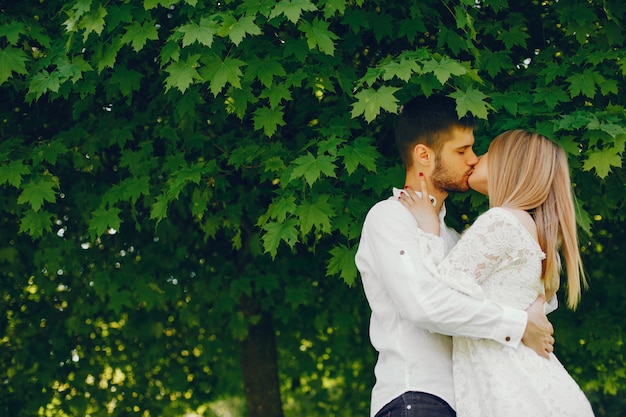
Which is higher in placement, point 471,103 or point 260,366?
point 471,103

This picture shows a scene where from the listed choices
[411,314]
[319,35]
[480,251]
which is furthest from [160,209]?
[480,251]

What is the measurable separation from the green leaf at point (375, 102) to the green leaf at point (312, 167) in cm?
35

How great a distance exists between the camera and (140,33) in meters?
4.53

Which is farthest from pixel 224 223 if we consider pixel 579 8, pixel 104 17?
pixel 579 8

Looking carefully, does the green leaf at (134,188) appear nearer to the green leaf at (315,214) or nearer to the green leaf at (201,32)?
the green leaf at (315,214)

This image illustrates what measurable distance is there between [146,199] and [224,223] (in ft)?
1.86

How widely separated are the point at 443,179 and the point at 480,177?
0.17 meters

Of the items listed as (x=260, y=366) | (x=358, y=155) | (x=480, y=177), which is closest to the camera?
(x=480, y=177)

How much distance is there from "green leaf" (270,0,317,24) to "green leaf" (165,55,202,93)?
53cm

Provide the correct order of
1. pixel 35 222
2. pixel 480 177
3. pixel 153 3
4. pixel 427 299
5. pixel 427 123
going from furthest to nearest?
pixel 35 222
pixel 153 3
pixel 427 123
pixel 480 177
pixel 427 299

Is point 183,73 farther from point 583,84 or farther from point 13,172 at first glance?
point 583,84

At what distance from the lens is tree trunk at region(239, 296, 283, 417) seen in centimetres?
722

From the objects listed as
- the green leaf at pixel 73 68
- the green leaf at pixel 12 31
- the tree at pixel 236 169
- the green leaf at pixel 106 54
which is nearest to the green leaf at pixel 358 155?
the tree at pixel 236 169

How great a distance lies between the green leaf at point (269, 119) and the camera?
15.7 feet
